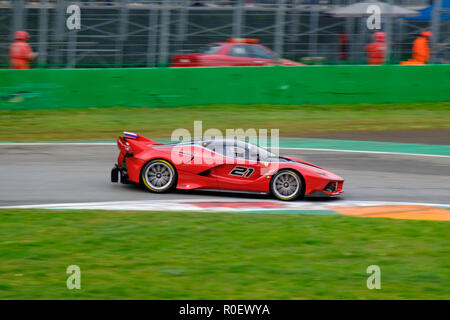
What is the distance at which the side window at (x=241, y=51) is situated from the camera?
19859mm

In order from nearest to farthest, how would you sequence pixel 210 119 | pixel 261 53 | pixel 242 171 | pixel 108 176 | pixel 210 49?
pixel 242 171 < pixel 108 176 < pixel 210 119 < pixel 210 49 < pixel 261 53

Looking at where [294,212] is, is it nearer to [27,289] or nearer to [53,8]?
[27,289]

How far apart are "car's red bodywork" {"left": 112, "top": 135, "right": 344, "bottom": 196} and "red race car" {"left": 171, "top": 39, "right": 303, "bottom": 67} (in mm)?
8940

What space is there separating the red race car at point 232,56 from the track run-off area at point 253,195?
472 centimetres

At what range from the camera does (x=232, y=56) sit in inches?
776

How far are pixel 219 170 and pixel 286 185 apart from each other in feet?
3.44

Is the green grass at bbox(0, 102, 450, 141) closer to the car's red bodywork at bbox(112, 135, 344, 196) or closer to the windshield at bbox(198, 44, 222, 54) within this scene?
→ the windshield at bbox(198, 44, 222, 54)

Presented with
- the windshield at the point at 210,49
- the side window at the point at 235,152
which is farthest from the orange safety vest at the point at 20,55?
the side window at the point at 235,152

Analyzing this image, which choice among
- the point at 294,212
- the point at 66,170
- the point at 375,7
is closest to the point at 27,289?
the point at 294,212

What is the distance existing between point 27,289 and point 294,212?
4.53 m

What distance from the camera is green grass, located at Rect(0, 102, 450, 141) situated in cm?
1627
